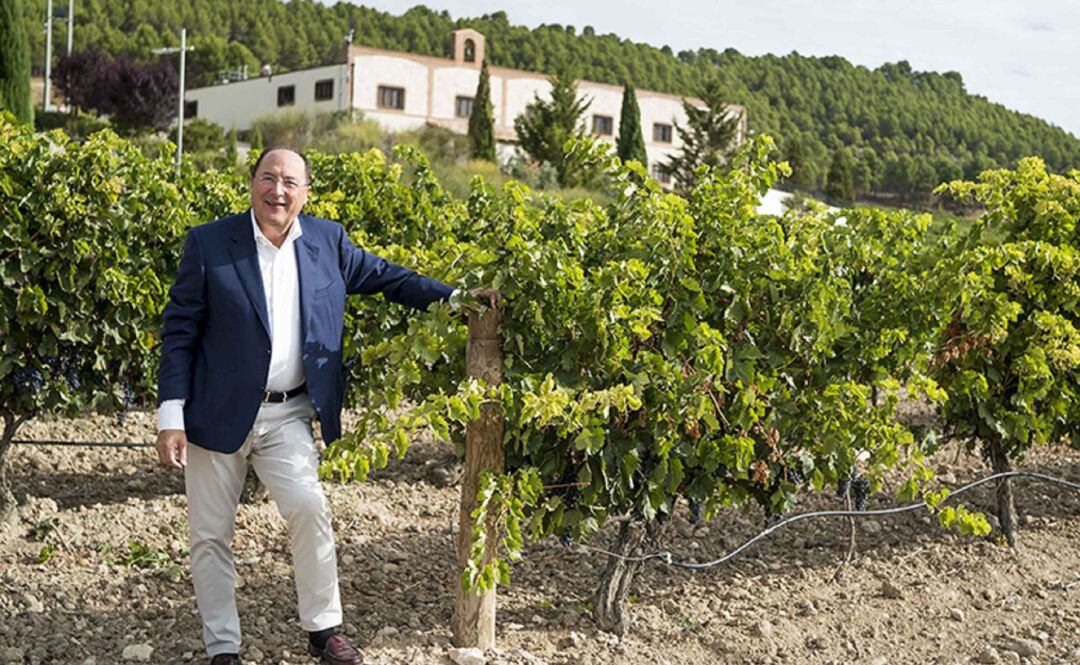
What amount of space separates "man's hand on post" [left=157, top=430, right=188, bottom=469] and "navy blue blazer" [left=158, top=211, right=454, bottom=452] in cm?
9

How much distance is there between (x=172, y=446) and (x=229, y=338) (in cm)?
37

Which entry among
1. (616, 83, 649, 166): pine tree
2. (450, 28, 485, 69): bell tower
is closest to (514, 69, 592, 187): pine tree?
(616, 83, 649, 166): pine tree

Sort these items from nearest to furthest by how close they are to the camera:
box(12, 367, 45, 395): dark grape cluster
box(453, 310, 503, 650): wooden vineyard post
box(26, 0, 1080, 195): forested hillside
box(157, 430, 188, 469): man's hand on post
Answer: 1. box(157, 430, 188, 469): man's hand on post
2. box(453, 310, 503, 650): wooden vineyard post
3. box(12, 367, 45, 395): dark grape cluster
4. box(26, 0, 1080, 195): forested hillside

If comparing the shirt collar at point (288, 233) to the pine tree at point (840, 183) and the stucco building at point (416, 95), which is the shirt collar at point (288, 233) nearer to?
the stucco building at point (416, 95)

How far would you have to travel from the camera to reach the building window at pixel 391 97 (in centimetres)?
4481

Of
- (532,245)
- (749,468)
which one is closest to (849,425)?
(749,468)

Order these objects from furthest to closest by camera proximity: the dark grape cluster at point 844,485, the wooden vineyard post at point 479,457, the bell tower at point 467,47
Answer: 1. the bell tower at point 467,47
2. the dark grape cluster at point 844,485
3. the wooden vineyard post at point 479,457

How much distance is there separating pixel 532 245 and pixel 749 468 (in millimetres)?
1276

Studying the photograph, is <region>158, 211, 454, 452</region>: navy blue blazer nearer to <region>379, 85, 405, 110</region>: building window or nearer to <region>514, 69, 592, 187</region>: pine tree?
<region>514, 69, 592, 187</region>: pine tree

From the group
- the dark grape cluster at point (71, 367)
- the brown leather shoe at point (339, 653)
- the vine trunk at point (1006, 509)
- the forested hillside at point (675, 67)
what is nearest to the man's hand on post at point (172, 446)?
the brown leather shoe at point (339, 653)

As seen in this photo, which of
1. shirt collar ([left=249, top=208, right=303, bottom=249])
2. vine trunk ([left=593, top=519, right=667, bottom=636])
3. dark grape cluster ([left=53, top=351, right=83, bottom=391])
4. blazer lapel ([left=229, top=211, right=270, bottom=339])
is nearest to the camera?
blazer lapel ([left=229, top=211, right=270, bottom=339])

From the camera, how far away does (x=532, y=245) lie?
12.0ft

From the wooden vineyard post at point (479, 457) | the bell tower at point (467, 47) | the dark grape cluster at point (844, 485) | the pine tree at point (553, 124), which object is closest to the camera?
the wooden vineyard post at point (479, 457)

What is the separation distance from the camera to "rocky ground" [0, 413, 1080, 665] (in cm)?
416
